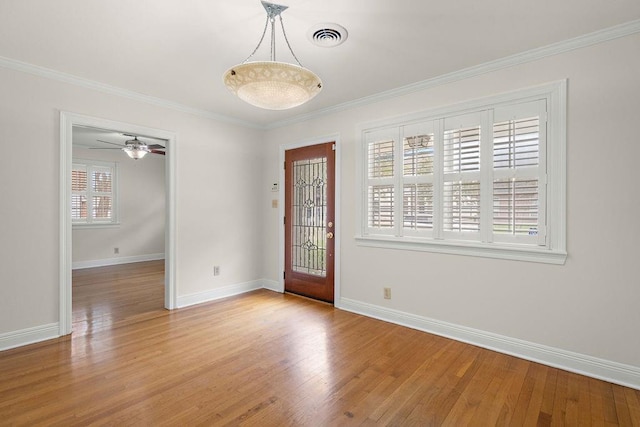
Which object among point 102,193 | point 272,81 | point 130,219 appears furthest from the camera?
point 130,219

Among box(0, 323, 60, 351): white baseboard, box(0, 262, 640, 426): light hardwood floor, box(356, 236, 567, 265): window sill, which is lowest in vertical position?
box(0, 262, 640, 426): light hardwood floor

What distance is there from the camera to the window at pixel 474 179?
8.66 ft

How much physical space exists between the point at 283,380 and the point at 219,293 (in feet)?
8.01

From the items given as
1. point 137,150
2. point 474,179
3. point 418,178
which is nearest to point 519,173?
point 474,179

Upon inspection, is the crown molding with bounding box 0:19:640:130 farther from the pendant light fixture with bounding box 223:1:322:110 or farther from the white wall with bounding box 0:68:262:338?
the pendant light fixture with bounding box 223:1:322:110

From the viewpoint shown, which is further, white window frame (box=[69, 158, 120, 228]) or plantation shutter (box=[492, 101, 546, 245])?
white window frame (box=[69, 158, 120, 228])

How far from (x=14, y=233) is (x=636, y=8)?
521 cm

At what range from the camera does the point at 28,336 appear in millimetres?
2982

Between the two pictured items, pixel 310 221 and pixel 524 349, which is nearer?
pixel 524 349

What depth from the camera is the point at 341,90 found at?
3561 millimetres

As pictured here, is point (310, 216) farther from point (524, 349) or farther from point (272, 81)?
point (524, 349)

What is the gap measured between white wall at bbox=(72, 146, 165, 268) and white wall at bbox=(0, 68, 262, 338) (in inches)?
160

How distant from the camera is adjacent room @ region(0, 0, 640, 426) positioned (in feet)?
7.04

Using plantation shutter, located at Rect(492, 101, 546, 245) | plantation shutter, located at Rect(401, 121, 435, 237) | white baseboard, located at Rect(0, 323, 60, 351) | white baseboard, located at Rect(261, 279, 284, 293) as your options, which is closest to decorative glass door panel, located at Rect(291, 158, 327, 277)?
white baseboard, located at Rect(261, 279, 284, 293)
